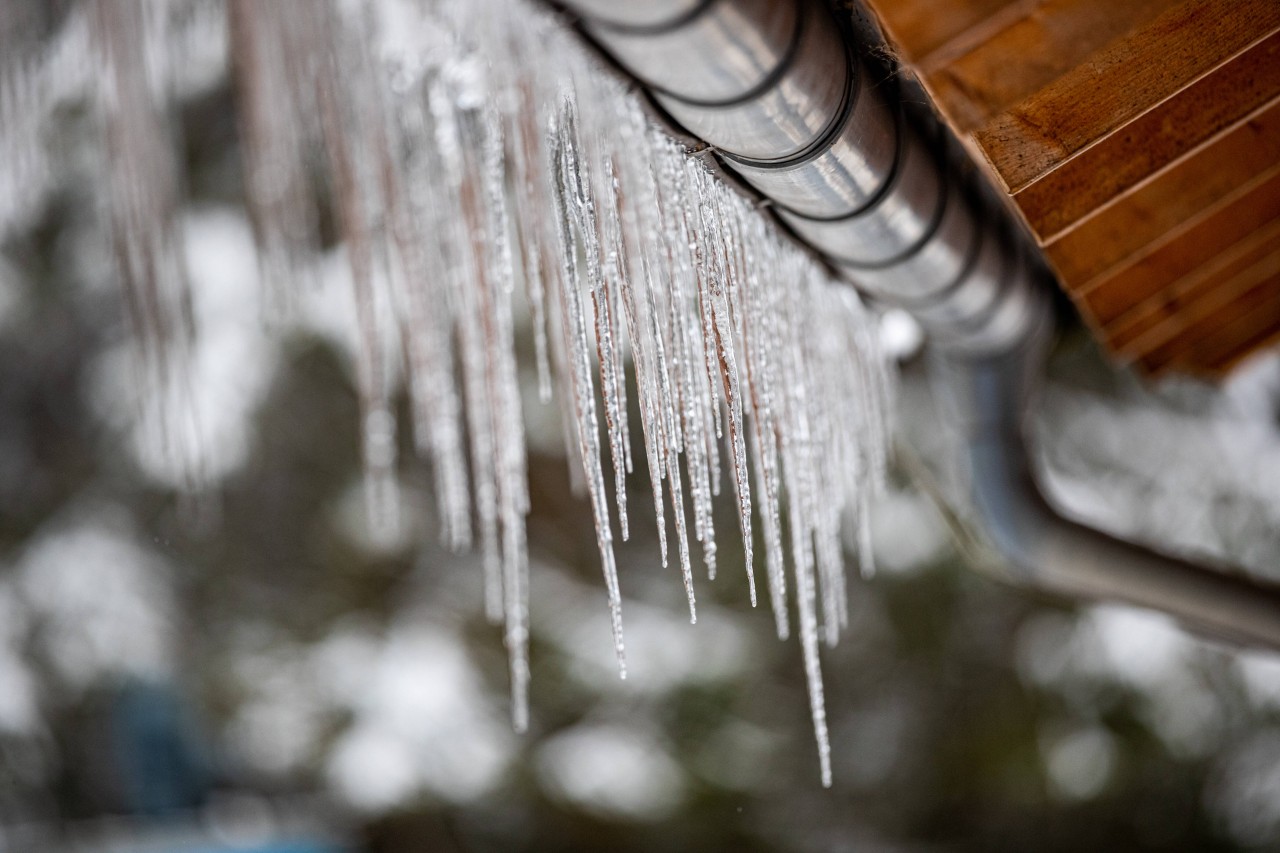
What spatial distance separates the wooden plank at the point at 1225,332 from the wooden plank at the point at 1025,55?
1.86 meters

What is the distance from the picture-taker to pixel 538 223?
4.06 ft

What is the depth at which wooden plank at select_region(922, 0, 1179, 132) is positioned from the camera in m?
0.99

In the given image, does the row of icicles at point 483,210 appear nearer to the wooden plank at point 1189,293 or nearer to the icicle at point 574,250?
the icicle at point 574,250

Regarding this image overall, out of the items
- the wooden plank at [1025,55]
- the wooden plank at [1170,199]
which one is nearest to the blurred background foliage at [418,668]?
the wooden plank at [1170,199]

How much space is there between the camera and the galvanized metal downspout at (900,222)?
962 mm

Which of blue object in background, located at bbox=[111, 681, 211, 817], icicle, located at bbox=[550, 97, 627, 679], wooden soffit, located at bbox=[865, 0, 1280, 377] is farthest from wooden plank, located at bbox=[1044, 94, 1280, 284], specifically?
blue object in background, located at bbox=[111, 681, 211, 817]

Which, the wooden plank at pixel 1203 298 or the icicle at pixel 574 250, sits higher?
the icicle at pixel 574 250

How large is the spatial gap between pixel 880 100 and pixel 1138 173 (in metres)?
0.53

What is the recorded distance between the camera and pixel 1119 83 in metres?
1.27

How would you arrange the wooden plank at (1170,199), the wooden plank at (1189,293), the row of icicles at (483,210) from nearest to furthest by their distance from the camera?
the row of icicles at (483,210) → the wooden plank at (1170,199) → the wooden plank at (1189,293)

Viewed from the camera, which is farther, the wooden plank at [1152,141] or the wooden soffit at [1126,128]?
the wooden plank at [1152,141]

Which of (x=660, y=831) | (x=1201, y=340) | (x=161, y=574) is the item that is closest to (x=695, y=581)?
(x=660, y=831)

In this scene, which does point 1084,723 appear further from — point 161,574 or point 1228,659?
point 161,574

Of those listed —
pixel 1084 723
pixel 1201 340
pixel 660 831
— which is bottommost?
pixel 660 831
